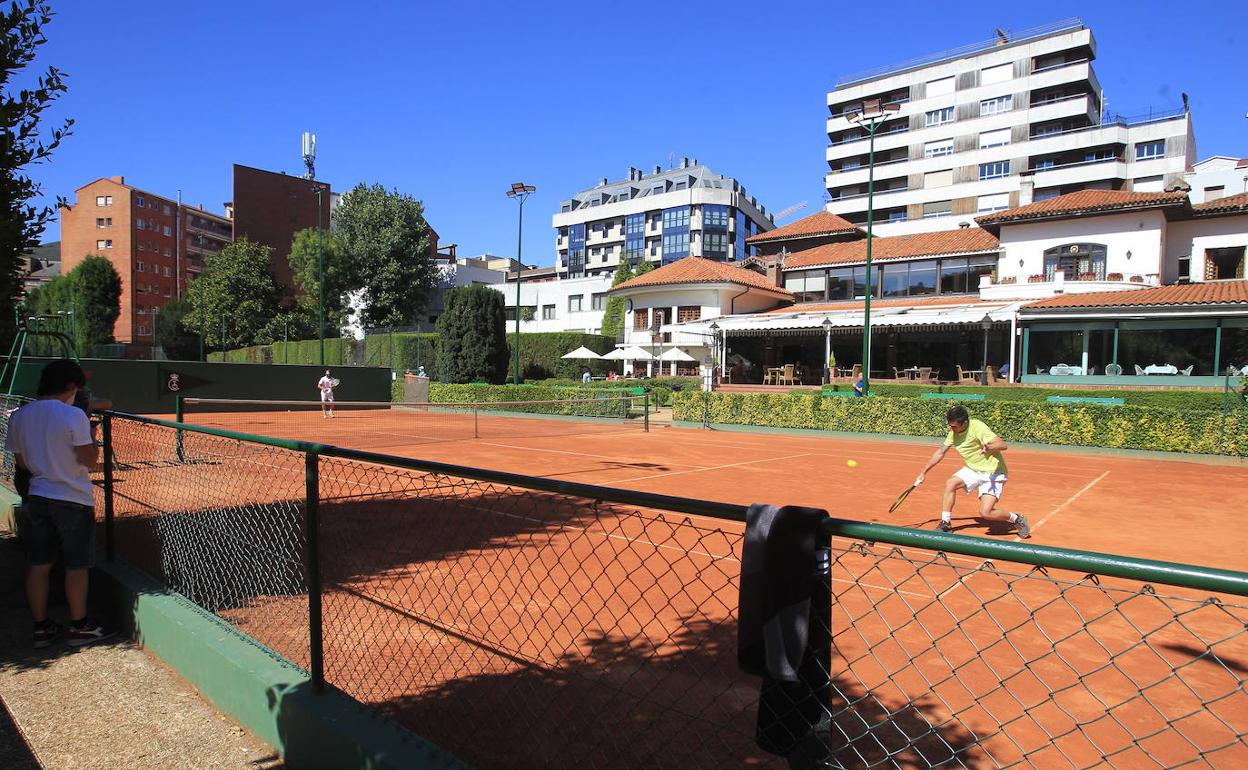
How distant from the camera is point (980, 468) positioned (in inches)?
335

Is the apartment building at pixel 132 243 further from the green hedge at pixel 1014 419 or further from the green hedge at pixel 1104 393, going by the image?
the green hedge at pixel 1104 393

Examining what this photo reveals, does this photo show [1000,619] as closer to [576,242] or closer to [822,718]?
[822,718]

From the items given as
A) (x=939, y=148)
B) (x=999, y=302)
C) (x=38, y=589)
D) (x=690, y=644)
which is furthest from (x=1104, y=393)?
(x=939, y=148)

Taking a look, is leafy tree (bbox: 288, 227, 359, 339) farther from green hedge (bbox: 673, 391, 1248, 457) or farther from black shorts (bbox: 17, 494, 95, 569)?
black shorts (bbox: 17, 494, 95, 569)

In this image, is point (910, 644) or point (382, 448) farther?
point (382, 448)

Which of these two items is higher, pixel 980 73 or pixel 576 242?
pixel 980 73

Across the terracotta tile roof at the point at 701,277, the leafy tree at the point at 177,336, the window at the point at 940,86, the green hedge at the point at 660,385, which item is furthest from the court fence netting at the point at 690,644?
the leafy tree at the point at 177,336

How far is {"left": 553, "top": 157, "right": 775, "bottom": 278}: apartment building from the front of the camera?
74875mm

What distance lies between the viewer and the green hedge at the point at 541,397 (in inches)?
1093

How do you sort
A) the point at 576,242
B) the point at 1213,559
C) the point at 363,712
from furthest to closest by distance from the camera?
the point at 576,242
the point at 1213,559
the point at 363,712

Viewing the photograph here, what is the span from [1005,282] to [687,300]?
55.3 feet

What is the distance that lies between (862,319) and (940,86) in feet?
117

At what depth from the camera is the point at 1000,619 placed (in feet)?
18.1

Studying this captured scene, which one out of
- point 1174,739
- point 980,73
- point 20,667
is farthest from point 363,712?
point 980,73
